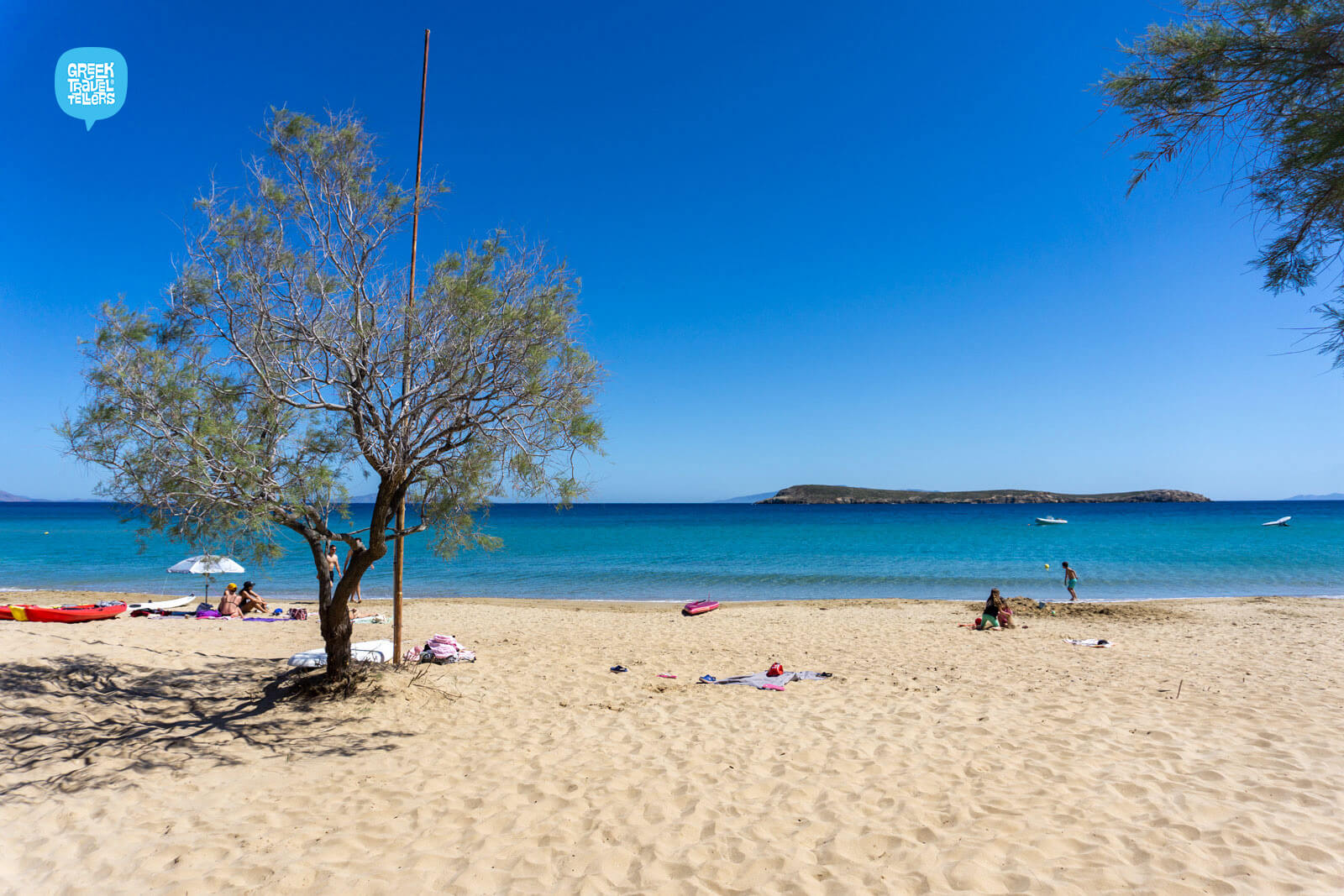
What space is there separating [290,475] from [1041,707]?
9.41 m

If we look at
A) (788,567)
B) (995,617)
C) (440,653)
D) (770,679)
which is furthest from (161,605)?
(788,567)

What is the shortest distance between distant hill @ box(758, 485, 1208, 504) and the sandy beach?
161188mm

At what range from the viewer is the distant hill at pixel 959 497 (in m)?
159

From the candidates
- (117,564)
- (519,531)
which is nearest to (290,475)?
(117,564)

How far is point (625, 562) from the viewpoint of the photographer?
3466 centimetres

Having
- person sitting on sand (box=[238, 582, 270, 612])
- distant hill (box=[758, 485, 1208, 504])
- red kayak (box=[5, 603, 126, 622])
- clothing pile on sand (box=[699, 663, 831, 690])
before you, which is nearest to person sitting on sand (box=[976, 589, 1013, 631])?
clothing pile on sand (box=[699, 663, 831, 690])

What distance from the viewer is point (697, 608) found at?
60.0 feet

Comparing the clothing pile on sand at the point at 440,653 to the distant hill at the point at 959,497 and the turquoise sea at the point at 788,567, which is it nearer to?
the turquoise sea at the point at 788,567

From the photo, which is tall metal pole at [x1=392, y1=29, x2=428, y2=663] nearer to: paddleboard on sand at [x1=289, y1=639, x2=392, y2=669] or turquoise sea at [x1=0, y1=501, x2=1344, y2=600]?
paddleboard on sand at [x1=289, y1=639, x2=392, y2=669]

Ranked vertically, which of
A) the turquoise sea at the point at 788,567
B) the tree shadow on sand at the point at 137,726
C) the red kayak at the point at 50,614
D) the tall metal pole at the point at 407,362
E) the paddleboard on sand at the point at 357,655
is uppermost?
the tall metal pole at the point at 407,362

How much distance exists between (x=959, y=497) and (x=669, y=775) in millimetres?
187041

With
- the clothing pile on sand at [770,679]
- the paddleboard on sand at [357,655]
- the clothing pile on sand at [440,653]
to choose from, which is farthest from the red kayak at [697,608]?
the paddleboard on sand at [357,655]

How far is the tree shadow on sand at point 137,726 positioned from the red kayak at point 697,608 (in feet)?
36.5

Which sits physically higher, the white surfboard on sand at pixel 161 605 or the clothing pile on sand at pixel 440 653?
the white surfboard on sand at pixel 161 605
